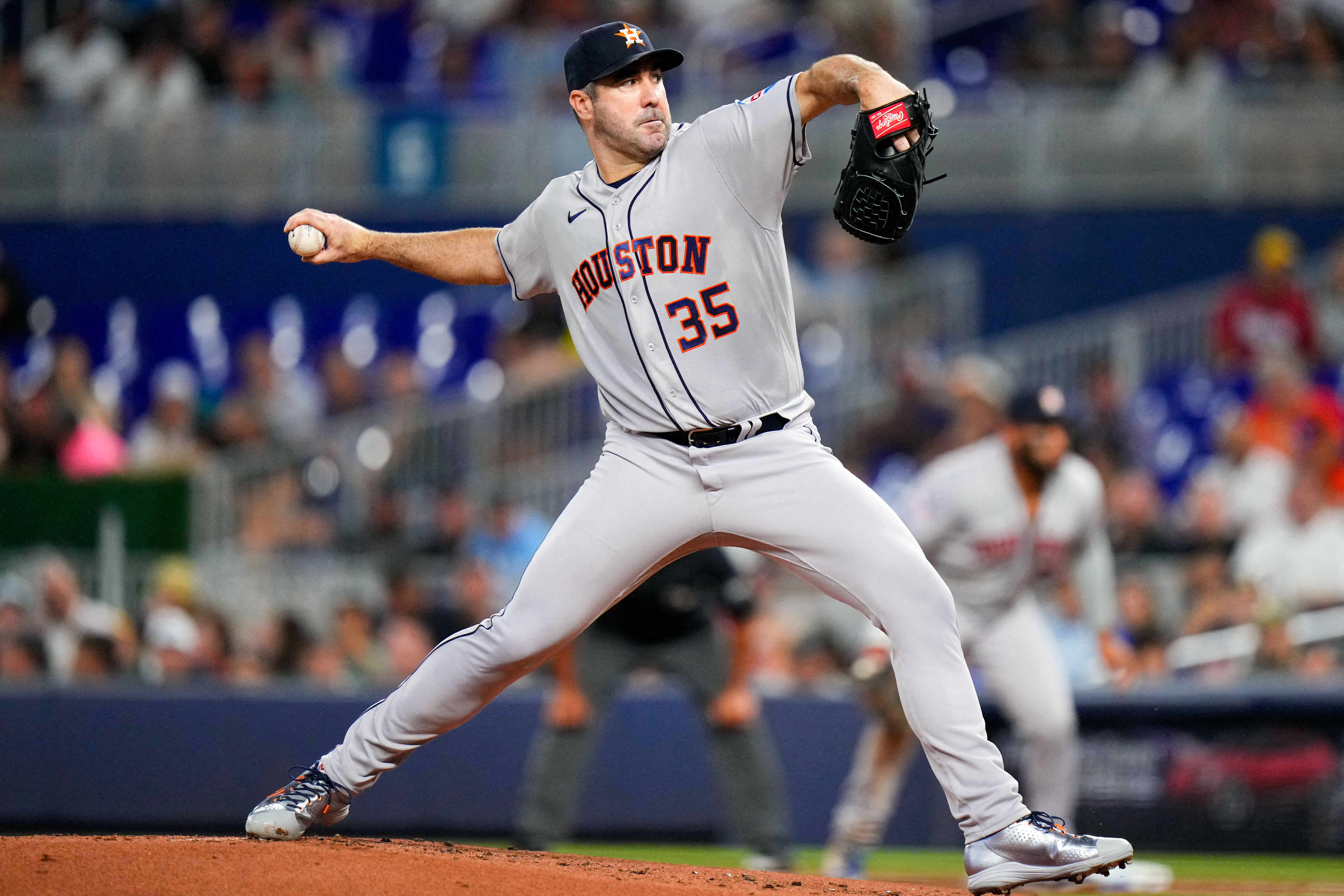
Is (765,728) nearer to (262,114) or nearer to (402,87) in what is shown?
(262,114)

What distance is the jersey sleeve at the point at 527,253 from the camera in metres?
4.78

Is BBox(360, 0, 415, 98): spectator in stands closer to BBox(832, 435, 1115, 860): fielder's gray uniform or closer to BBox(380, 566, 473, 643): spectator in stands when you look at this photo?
BBox(380, 566, 473, 643): spectator in stands

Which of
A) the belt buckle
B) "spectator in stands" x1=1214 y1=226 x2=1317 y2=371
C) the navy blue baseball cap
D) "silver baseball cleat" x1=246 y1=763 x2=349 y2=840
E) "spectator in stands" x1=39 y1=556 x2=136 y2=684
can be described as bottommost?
"spectator in stands" x1=39 y1=556 x2=136 y2=684

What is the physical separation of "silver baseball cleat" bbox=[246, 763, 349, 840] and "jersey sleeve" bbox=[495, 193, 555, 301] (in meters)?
1.50

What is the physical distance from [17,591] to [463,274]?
6.64m

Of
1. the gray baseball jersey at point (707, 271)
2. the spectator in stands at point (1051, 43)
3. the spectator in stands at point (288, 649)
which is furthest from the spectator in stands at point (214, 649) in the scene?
the spectator in stands at point (1051, 43)

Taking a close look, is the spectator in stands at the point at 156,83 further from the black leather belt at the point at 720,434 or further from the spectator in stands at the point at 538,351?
the black leather belt at the point at 720,434

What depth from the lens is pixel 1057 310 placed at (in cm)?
1379

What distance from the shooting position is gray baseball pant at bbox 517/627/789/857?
23.6 ft

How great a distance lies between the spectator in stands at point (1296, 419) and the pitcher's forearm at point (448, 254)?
268 inches

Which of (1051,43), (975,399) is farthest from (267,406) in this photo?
(1051,43)

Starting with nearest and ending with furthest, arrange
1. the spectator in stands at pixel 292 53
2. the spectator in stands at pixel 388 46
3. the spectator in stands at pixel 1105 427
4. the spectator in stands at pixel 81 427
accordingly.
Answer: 1. the spectator in stands at pixel 1105 427
2. the spectator in stands at pixel 81 427
3. the spectator in stands at pixel 292 53
4. the spectator in stands at pixel 388 46

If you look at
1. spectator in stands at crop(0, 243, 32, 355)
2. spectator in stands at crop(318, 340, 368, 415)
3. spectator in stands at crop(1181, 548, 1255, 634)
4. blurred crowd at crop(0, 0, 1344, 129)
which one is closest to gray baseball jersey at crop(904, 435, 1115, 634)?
spectator in stands at crop(1181, 548, 1255, 634)

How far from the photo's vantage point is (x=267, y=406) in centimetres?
1266
